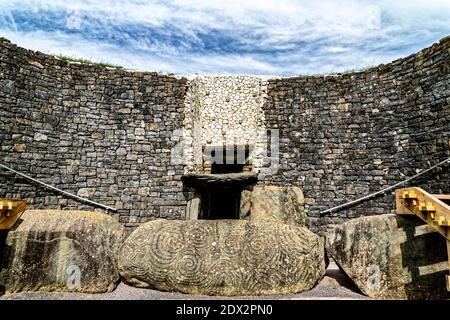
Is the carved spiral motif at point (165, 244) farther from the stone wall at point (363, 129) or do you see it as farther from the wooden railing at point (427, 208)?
the stone wall at point (363, 129)

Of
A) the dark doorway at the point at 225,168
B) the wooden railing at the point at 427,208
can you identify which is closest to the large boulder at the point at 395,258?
the wooden railing at the point at 427,208

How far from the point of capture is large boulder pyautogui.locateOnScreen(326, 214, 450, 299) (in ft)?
11.8

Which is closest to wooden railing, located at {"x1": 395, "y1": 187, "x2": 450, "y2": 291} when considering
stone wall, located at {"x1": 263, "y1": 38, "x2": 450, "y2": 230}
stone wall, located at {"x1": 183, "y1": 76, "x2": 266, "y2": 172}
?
stone wall, located at {"x1": 263, "y1": 38, "x2": 450, "y2": 230}

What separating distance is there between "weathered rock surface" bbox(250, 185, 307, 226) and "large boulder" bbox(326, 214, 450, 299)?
2.36 m

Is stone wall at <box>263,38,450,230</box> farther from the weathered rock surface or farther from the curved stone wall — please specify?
the weathered rock surface

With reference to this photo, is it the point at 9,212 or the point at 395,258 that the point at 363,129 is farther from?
the point at 9,212

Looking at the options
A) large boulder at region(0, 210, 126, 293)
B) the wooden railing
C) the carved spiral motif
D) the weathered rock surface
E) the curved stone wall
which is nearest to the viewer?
the wooden railing

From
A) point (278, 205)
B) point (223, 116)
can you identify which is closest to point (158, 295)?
point (278, 205)

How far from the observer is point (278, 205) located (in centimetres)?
670

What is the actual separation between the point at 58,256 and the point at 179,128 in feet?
18.1

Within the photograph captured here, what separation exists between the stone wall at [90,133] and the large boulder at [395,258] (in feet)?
16.7

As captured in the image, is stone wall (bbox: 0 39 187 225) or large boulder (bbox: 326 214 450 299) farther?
stone wall (bbox: 0 39 187 225)

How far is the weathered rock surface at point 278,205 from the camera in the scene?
6.61 m

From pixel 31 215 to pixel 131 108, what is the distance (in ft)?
16.7
